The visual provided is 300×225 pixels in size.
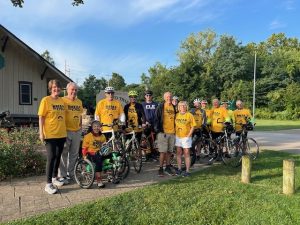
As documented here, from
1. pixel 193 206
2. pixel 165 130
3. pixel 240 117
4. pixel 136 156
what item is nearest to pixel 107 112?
pixel 136 156

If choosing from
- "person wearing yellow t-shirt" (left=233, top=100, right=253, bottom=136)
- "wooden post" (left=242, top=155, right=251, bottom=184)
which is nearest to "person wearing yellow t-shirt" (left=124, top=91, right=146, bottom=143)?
"wooden post" (left=242, top=155, right=251, bottom=184)

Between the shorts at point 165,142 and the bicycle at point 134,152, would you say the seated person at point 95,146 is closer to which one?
the bicycle at point 134,152

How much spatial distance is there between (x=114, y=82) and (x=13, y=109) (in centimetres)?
5845

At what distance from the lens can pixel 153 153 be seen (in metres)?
9.88

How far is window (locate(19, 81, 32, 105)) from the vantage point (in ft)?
56.4

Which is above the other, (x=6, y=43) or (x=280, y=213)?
(x=6, y=43)

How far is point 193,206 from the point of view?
232 inches

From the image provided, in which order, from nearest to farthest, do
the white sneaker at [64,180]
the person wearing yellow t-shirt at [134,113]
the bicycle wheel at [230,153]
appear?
1. the white sneaker at [64,180]
2. the person wearing yellow t-shirt at [134,113]
3. the bicycle wheel at [230,153]

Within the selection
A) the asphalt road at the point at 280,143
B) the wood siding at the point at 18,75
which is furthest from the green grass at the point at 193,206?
the wood siding at the point at 18,75

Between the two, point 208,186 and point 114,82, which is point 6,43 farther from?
point 114,82

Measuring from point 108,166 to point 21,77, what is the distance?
11755 mm

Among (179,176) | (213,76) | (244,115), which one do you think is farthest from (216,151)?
(213,76)

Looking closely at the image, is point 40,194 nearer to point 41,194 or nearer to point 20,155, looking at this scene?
point 41,194

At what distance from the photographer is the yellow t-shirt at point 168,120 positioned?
323 inches
